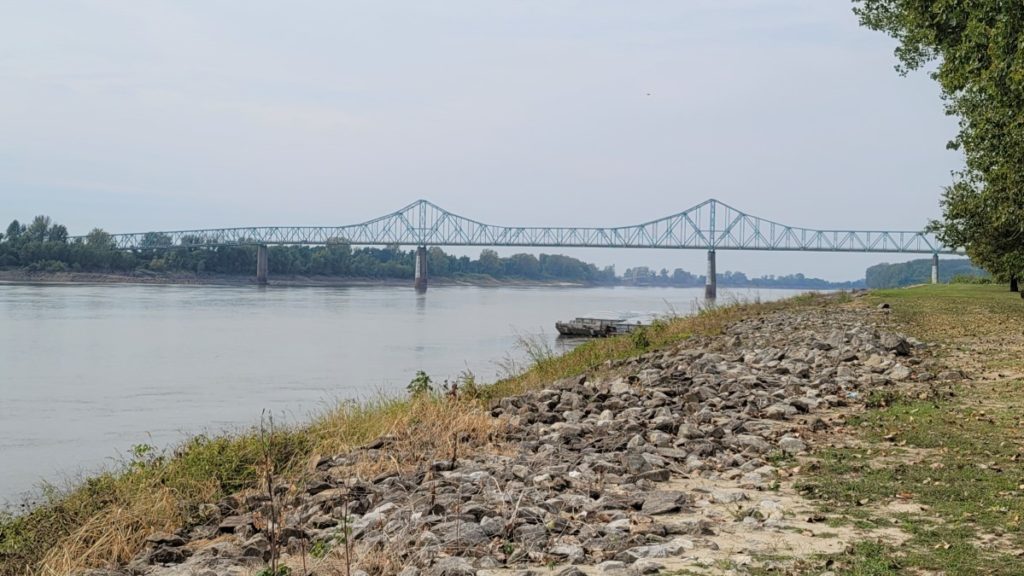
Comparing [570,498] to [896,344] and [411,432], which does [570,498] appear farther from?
[896,344]

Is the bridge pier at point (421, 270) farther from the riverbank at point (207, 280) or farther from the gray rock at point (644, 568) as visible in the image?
the gray rock at point (644, 568)

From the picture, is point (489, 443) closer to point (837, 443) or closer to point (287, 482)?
point (287, 482)

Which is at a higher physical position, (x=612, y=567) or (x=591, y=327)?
(x=612, y=567)

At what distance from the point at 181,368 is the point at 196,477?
20531 millimetres

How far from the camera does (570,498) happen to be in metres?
6.71

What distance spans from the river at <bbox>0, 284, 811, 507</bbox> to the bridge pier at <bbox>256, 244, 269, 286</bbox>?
240 ft

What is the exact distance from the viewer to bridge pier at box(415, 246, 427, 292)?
12850 cm

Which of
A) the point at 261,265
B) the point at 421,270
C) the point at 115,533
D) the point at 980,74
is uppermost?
the point at 980,74

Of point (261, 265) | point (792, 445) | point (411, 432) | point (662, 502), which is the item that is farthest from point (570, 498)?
point (261, 265)

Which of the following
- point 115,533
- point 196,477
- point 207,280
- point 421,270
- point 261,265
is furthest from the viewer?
point 207,280

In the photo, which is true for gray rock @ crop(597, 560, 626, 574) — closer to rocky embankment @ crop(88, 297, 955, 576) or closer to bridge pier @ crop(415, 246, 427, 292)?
rocky embankment @ crop(88, 297, 955, 576)

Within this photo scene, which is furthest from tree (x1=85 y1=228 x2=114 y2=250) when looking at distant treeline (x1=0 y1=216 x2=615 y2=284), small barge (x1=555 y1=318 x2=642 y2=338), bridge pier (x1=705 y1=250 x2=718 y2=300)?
small barge (x1=555 y1=318 x2=642 y2=338)

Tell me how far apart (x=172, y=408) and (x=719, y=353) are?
11675 millimetres

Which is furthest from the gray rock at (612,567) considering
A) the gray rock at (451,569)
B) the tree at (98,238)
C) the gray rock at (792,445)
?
the tree at (98,238)
